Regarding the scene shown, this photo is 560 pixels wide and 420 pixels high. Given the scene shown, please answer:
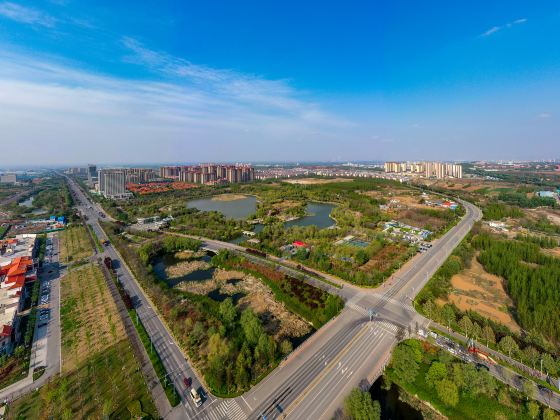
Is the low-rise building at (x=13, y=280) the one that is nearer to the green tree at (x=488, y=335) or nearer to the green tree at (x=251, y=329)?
the green tree at (x=251, y=329)

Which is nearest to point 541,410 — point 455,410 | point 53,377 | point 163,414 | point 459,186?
point 455,410

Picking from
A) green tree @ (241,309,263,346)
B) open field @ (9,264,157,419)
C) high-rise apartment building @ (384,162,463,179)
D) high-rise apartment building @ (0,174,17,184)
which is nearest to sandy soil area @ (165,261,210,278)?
open field @ (9,264,157,419)

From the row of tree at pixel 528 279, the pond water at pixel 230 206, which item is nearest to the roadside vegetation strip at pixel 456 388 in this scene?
the row of tree at pixel 528 279

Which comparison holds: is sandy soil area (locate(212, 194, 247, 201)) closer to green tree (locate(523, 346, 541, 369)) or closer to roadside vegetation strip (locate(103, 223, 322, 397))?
roadside vegetation strip (locate(103, 223, 322, 397))

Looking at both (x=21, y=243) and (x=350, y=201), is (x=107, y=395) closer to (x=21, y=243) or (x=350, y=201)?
(x=21, y=243)

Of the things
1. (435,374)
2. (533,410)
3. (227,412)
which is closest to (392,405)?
(435,374)
